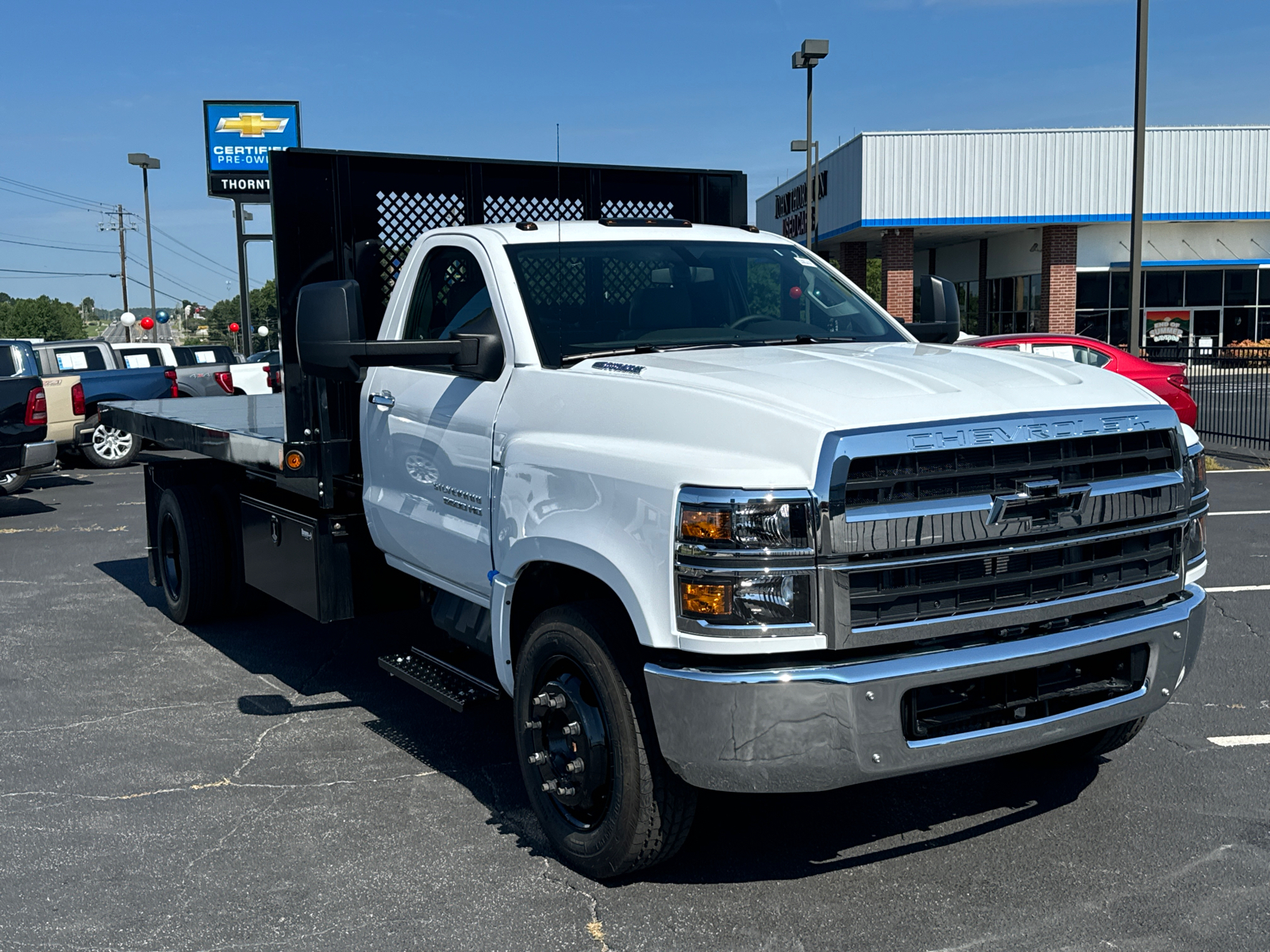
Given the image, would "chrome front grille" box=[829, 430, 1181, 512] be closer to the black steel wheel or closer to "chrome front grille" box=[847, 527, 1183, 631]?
"chrome front grille" box=[847, 527, 1183, 631]

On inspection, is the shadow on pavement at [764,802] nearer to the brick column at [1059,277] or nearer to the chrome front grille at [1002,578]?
the chrome front grille at [1002,578]

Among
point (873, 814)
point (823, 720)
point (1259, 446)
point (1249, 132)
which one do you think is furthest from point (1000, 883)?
point (1249, 132)

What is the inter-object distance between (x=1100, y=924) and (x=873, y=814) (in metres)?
1.05

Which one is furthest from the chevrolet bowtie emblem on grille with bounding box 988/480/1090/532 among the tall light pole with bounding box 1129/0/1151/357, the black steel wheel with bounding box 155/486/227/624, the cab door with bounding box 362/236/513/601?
the tall light pole with bounding box 1129/0/1151/357

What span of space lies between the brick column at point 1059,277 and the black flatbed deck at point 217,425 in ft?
112

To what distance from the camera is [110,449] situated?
18.3 meters

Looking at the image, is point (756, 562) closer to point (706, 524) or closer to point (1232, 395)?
point (706, 524)

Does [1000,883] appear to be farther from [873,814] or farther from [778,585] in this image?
[778,585]

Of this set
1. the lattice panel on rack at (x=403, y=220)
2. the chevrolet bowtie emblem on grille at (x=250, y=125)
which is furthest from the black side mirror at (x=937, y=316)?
the chevrolet bowtie emblem on grille at (x=250, y=125)

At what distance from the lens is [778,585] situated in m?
3.46

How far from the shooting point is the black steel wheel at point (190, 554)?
7.70 metres

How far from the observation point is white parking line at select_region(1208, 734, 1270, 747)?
17.6 feet

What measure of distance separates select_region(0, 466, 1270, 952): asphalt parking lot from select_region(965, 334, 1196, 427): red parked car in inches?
325

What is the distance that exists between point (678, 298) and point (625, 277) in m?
0.23
